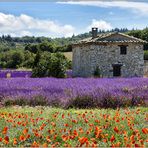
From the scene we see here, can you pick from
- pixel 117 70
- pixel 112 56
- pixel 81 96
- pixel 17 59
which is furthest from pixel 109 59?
pixel 17 59

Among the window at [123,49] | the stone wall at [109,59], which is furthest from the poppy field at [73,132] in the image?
the window at [123,49]

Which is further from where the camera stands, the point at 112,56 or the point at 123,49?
the point at 123,49

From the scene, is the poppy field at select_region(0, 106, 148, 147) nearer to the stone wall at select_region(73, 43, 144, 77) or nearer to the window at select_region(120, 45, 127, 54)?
the stone wall at select_region(73, 43, 144, 77)

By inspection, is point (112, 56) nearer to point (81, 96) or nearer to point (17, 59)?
point (81, 96)

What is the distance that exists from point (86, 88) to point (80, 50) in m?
22.1

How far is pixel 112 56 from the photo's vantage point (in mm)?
34719

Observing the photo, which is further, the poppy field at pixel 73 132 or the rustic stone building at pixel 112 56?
the rustic stone building at pixel 112 56

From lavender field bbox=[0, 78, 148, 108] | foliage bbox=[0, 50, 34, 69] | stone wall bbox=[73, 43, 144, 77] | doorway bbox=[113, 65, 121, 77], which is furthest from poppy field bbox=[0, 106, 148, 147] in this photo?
foliage bbox=[0, 50, 34, 69]

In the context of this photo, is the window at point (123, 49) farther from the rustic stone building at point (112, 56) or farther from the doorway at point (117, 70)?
the doorway at point (117, 70)

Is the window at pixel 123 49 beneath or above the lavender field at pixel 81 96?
above

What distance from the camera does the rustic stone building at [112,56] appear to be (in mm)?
34125

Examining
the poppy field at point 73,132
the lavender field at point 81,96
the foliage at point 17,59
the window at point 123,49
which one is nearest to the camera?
the poppy field at point 73,132

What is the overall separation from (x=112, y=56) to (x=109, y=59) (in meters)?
0.37

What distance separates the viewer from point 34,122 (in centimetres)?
764
